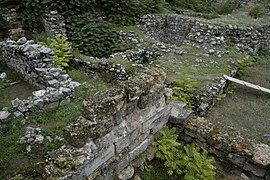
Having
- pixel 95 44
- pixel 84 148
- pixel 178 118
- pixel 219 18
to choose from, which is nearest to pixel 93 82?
pixel 95 44

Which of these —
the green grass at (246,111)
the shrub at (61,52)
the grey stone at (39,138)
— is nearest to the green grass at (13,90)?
the shrub at (61,52)

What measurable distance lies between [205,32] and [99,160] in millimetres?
9212

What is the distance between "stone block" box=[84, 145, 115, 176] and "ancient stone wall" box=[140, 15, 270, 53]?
8508mm

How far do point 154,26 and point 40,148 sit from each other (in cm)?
826

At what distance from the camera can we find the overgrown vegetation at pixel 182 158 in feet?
14.4

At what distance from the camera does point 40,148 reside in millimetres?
6094

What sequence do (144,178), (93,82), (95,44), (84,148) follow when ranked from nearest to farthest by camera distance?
(84,148), (144,178), (93,82), (95,44)

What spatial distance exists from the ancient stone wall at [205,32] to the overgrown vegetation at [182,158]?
7.45m

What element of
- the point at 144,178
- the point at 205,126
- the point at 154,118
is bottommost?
the point at 144,178

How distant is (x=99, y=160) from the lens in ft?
12.4

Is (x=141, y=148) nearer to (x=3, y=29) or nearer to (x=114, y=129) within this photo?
(x=114, y=129)

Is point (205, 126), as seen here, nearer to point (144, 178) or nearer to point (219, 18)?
point (144, 178)

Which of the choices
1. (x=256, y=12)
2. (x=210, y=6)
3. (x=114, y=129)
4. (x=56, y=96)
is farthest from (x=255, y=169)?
(x=210, y=6)

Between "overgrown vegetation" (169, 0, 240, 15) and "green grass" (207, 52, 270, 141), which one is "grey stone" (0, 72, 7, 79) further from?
"overgrown vegetation" (169, 0, 240, 15)
